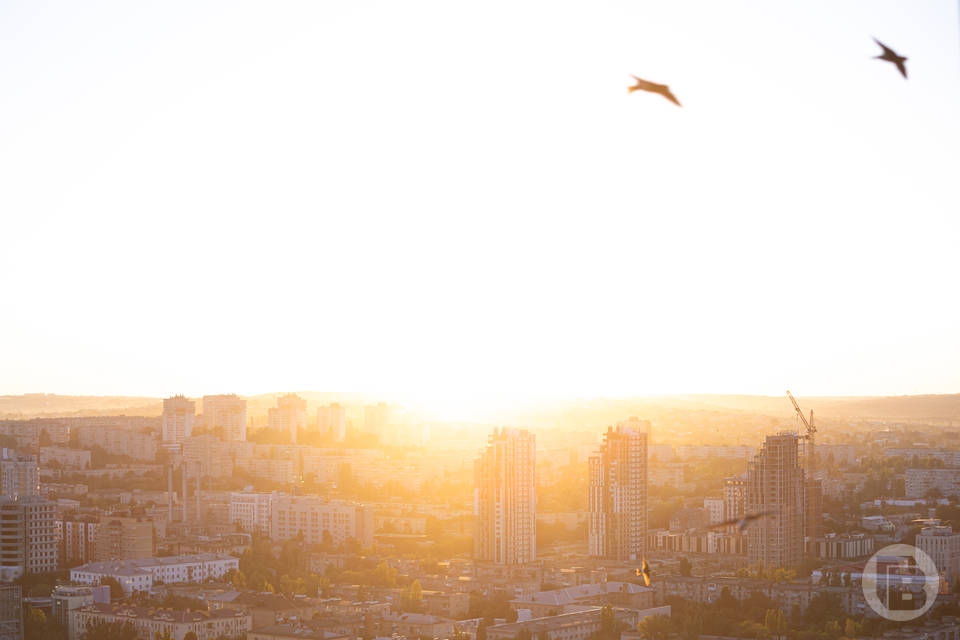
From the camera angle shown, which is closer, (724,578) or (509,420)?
(724,578)

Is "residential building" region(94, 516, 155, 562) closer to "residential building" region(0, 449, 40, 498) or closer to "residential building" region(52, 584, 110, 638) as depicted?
"residential building" region(0, 449, 40, 498)

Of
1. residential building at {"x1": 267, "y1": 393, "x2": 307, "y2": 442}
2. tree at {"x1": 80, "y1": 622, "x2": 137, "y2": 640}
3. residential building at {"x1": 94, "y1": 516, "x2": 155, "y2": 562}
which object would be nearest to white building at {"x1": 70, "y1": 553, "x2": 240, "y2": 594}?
residential building at {"x1": 94, "y1": 516, "x2": 155, "y2": 562}

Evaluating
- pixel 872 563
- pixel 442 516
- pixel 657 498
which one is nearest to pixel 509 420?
pixel 657 498

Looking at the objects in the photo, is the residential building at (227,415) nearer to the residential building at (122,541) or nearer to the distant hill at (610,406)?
the distant hill at (610,406)

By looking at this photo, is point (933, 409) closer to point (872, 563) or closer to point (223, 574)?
point (872, 563)

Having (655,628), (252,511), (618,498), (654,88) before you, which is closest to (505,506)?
(618,498)

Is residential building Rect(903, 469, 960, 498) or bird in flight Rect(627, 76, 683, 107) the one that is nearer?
bird in flight Rect(627, 76, 683, 107)
